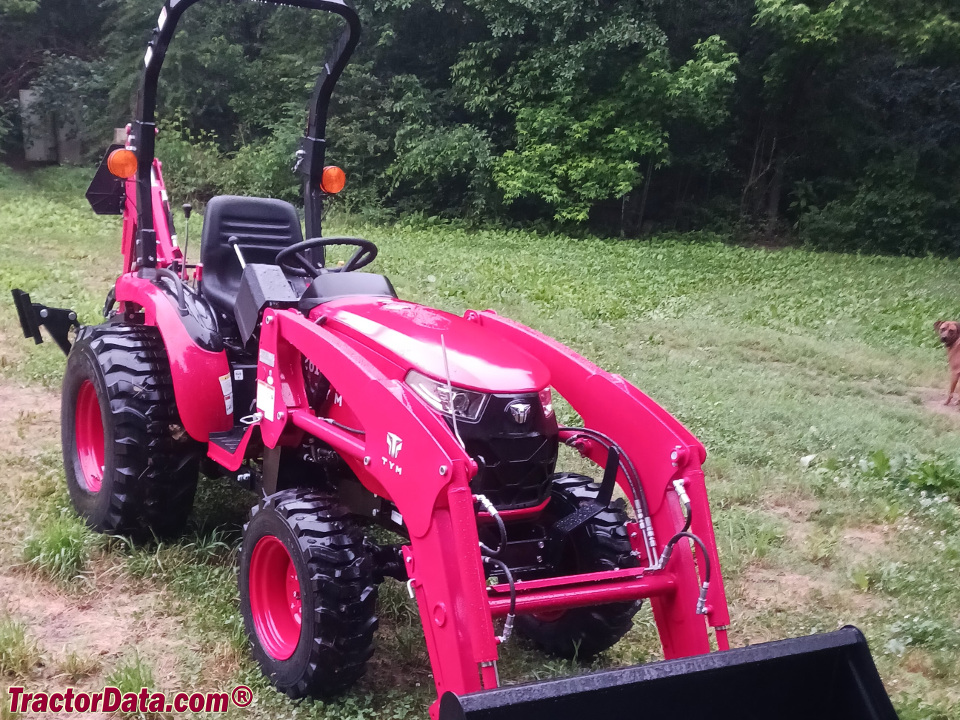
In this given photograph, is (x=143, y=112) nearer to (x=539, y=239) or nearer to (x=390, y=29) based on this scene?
(x=539, y=239)

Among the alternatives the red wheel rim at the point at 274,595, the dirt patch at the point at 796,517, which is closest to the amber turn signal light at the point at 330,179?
the red wheel rim at the point at 274,595

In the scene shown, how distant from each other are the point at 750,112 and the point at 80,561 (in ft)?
55.6

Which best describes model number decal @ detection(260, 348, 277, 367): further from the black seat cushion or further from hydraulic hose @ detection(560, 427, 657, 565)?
hydraulic hose @ detection(560, 427, 657, 565)

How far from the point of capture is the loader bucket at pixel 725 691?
73.1 inches

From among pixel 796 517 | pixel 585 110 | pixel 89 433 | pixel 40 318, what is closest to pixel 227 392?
pixel 89 433

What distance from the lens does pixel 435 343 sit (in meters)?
2.71

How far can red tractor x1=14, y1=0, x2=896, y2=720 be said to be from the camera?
Answer: 2152 mm

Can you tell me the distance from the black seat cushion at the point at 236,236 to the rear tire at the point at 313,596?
3.88ft

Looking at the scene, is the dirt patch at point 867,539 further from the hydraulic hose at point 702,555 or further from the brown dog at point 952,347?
the brown dog at point 952,347

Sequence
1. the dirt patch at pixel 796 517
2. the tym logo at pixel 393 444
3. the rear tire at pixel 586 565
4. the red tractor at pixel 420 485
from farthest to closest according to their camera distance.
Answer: the dirt patch at pixel 796 517
the rear tire at pixel 586 565
the tym logo at pixel 393 444
the red tractor at pixel 420 485

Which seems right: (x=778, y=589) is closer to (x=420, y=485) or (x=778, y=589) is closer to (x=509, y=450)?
(x=509, y=450)

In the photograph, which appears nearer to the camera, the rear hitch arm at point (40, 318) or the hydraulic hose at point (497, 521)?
the hydraulic hose at point (497, 521)

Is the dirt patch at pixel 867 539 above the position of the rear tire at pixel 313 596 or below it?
below

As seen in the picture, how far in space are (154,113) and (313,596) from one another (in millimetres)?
2616
